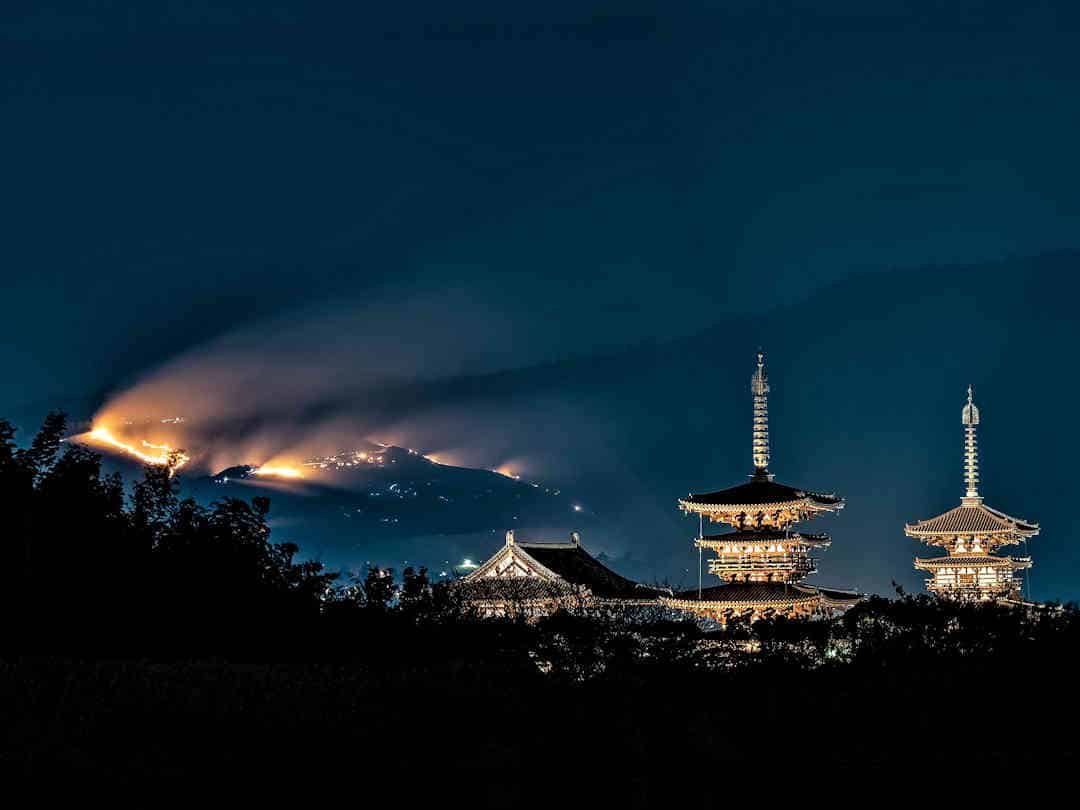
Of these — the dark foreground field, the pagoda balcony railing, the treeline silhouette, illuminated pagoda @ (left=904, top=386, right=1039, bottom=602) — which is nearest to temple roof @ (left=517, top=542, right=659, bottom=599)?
the pagoda balcony railing

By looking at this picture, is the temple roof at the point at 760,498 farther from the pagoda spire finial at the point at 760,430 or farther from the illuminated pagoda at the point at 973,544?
the illuminated pagoda at the point at 973,544

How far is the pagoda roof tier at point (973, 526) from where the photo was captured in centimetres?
4266

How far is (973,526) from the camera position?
42.8m

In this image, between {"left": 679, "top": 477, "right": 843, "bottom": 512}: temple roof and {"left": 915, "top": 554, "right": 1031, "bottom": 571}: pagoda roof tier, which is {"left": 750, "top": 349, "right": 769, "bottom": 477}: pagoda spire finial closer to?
{"left": 679, "top": 477, "right": 843, "bottom": 512}: temple roof

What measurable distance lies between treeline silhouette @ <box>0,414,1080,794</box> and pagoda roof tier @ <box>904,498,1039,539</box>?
92.6 ft

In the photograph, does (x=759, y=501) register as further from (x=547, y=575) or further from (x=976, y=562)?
(x=976, y=562)

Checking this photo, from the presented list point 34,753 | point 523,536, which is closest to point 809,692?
point 34,753

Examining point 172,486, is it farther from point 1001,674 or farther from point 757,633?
point 1001,674

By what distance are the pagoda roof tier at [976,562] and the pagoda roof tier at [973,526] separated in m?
0.70

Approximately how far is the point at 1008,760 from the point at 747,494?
24.2 m

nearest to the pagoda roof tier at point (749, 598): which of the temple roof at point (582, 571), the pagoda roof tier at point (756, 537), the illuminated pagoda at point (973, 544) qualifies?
the pagoda roof tier at point (756, 537)

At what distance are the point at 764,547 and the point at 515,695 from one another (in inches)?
919

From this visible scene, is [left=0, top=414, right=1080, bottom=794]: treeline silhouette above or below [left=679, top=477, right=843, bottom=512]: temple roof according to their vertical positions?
below

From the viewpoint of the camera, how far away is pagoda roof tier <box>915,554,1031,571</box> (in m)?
42.9
